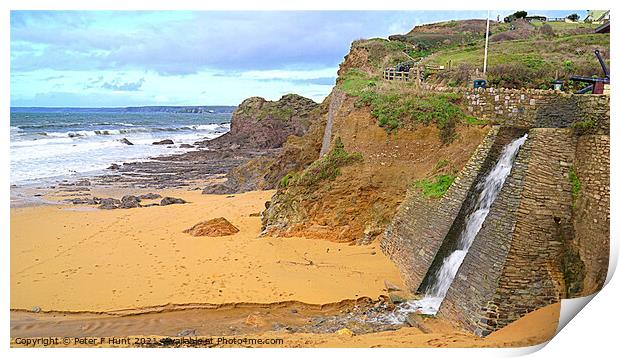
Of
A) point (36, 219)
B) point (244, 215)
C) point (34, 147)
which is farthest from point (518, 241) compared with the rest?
point (34, 147)

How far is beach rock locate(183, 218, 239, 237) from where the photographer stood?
1535cm

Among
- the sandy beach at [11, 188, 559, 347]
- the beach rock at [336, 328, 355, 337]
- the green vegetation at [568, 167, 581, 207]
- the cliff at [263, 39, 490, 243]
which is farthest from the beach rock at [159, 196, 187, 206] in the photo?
the green vegetation at [568, 167, 581, 207]

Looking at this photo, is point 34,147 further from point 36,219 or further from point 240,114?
point 36,219

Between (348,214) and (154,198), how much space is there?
1151 cm

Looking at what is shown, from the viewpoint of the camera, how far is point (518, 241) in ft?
31.0

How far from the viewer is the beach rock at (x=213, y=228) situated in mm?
15352

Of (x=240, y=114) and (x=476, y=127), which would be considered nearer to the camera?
(x=476, y=127)

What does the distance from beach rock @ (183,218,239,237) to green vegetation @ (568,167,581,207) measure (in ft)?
28.4

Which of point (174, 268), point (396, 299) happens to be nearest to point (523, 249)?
point (396, 299)

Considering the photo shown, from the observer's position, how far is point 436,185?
13.0 metres

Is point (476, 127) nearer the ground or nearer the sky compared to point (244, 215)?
nearer the sky

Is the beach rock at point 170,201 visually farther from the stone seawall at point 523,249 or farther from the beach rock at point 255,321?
the stone seawall at point 523,249

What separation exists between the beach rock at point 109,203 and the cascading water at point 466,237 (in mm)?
13485

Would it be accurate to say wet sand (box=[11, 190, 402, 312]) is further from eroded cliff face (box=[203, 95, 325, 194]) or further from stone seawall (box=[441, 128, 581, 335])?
eroded cliff face (box=[203, 95, 325, 194])
